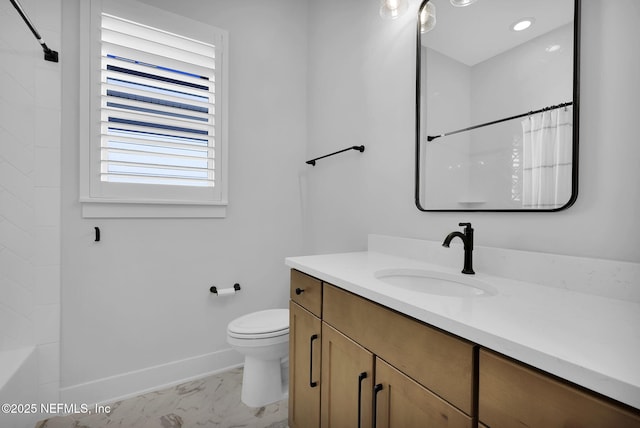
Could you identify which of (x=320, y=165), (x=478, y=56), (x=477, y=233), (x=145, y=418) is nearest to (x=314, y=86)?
(x=320, y=165)

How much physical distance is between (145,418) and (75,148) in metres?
1.55

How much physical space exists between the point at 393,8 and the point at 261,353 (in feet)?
6.44

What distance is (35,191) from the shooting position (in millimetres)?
1540

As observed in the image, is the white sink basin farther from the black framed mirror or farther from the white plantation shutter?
the white plantation shutter

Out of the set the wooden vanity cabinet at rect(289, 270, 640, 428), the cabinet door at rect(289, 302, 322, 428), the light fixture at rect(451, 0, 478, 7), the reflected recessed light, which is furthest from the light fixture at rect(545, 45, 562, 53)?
the cabinet door at rect(289, 302, 322, 428)

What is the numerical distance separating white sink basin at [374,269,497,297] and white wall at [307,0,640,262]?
8.8 inches

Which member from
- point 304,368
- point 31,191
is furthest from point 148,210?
point 304,368

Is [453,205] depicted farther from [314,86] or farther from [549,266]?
[314,86]

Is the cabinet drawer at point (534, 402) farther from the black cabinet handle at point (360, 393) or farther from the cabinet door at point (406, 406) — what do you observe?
the black cabinet handle at point (360, 393)

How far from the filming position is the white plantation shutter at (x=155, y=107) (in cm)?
171

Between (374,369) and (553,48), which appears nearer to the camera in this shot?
(374,369)

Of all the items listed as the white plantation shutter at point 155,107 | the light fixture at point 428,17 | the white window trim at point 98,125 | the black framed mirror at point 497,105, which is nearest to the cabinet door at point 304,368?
the black framed mirror at point 497,105

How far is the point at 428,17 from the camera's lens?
4.59ft

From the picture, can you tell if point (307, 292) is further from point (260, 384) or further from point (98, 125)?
point (98, 125)
